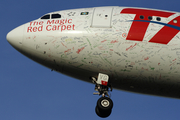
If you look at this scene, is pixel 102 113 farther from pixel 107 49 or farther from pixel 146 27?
pixel 146 27

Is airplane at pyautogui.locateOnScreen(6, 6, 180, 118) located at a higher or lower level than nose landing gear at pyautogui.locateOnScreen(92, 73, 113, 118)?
higher

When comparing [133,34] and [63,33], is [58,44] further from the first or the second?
[133,34]

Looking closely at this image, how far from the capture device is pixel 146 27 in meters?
22.3

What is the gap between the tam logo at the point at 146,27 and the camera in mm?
21859

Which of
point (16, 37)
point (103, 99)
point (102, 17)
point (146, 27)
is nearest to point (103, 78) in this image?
point (103, 99)

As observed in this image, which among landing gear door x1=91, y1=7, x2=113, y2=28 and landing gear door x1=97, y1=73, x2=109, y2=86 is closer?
landing gear door x1=97, y1=73, x2=109, y2=86

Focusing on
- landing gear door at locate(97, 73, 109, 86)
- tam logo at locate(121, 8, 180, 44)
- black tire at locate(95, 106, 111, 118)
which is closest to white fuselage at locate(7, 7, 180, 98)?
tam logo at locate(121, 8, 180, 44)

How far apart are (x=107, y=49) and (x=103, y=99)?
3.37m

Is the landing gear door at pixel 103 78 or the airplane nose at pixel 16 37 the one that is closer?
the landing gear door at pixel 103 78

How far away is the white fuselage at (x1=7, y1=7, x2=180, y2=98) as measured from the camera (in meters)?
21.6

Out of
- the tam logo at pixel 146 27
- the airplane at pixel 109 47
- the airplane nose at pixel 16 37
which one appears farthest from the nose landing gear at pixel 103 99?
the airplane nose at pixel 16 37

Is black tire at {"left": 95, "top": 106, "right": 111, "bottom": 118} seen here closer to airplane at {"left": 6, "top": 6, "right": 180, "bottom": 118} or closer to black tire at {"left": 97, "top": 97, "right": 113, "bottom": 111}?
airplane at {"left": 6, "top": 6, "right": 180, "bottom": 118}

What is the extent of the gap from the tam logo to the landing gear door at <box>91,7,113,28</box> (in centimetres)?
110

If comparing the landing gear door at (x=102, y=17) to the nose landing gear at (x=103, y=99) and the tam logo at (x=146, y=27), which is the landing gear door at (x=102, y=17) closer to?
the tam logo at (x=146, y=27)
